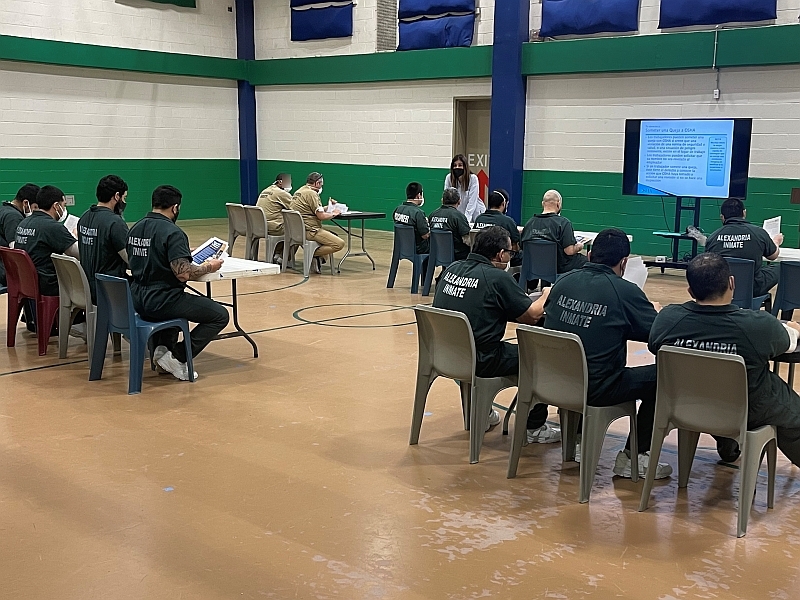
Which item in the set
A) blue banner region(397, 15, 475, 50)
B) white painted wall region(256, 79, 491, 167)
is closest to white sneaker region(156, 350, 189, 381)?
white painted wall region(256, 79, 491, 167)

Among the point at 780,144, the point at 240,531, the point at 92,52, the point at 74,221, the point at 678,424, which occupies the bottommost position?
the point at 240,531

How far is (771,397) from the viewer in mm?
3377

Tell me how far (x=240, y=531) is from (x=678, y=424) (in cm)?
180

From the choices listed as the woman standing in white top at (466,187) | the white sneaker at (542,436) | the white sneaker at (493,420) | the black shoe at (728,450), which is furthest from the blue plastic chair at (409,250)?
the black shoe at (728,450)

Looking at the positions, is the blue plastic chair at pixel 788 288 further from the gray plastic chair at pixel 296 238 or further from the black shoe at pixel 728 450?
the gray plastic chair at pixel 296 238

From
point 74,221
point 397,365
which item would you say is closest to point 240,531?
point 397,365

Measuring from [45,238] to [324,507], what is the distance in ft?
11.7

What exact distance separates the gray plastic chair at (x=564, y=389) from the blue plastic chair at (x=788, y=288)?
3155mm

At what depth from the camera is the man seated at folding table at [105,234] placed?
5.63 meters

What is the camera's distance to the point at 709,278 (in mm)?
3330

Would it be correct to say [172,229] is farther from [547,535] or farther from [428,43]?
[428,43]

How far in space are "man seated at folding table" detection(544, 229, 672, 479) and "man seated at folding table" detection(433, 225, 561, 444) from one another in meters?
0.29

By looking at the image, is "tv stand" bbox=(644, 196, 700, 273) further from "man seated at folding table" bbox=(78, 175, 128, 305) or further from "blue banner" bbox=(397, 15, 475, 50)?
"man seated at folding table" bbox=(78, 175, 128, 305)

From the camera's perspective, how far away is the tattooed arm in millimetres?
5250
